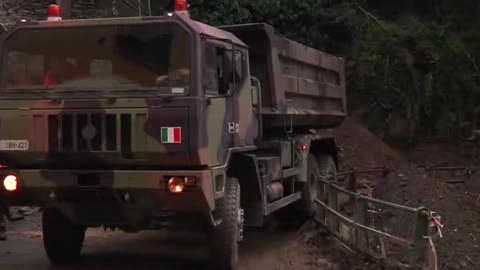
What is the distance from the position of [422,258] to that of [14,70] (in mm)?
4658

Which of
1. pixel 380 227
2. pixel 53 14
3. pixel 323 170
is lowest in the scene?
pixel 380 227

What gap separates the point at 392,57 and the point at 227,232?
13382 millimetres

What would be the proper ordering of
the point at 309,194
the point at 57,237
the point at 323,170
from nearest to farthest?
1. the point at 57,237
2. the point at 309,194
3. the point at 323,170

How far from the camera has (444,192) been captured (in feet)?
43.7

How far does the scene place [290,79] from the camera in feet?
35.9

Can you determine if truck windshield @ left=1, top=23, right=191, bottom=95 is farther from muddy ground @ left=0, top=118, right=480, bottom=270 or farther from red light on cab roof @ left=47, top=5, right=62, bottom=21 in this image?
muddy ground @ left=0, top=118, right=480, bottom=270

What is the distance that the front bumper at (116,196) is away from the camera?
7.38 m

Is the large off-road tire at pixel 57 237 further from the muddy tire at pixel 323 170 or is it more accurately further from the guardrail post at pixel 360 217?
the muddy tire at pixel 323 170

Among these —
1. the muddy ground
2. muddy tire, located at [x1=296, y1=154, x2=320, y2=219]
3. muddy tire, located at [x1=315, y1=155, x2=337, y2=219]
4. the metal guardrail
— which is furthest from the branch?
muddy tire, located at [x1=296, y1=154, x2=320, y2=219]

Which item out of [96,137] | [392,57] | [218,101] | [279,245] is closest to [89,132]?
[96,137]

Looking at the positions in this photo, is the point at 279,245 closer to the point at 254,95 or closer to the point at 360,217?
the point at 360,217

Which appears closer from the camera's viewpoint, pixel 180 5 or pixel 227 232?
pixel 180 5

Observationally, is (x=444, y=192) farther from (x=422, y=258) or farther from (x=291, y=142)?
(x=422, y=258)

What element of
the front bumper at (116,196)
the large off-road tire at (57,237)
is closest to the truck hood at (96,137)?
the front bumper at (116,196)
